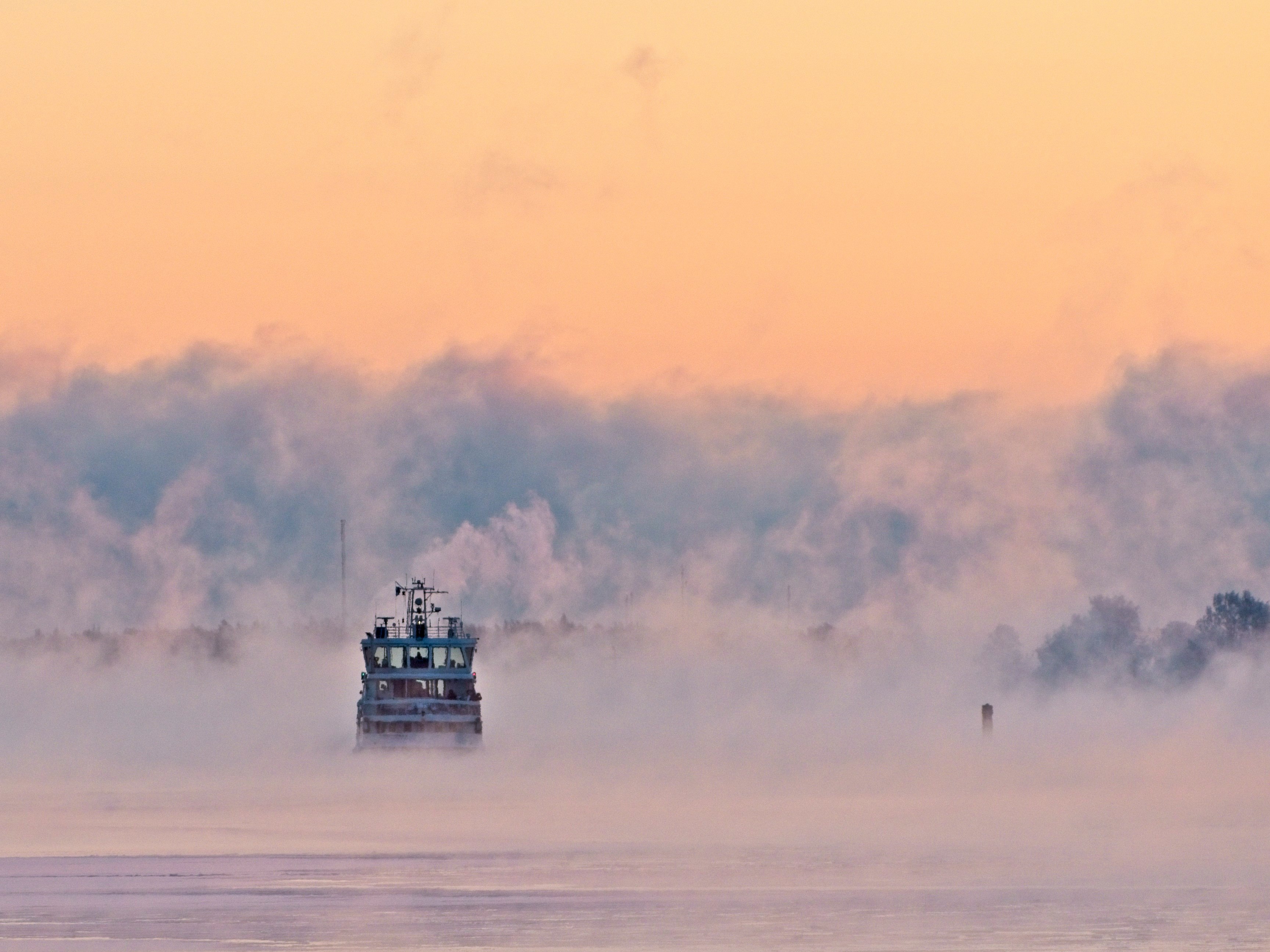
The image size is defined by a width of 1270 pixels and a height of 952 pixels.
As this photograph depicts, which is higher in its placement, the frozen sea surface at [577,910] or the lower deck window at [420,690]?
the lower deck window at [420,690]

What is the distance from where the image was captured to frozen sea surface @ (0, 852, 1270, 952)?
76938 mm

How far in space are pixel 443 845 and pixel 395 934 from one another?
34.8 metres

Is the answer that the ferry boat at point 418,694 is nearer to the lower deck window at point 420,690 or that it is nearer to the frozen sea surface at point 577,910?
the lower deck window at point 420,690

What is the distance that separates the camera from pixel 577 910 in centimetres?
8562

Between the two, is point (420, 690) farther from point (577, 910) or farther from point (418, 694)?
point (577, 910)

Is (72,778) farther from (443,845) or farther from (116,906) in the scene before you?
(116,906)

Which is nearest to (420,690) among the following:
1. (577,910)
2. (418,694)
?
(418,694)

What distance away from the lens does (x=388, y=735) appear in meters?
167

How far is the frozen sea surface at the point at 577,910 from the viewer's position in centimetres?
7694

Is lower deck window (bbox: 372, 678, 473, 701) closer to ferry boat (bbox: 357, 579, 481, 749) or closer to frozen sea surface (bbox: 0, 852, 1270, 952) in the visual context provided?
ferry boat (bbox: 357, 579, 481, 749)

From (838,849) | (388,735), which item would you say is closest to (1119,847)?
(838,849)

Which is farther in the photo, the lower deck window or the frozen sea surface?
the lower deck window

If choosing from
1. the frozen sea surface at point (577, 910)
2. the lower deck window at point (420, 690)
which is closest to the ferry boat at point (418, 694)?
the lower deck window at point (420, 690)

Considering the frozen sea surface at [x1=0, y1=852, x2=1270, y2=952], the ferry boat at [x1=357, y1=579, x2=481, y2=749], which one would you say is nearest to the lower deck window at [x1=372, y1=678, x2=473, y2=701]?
the ferry boat at [x1=357, y1=579, x2=481, y2=749]
